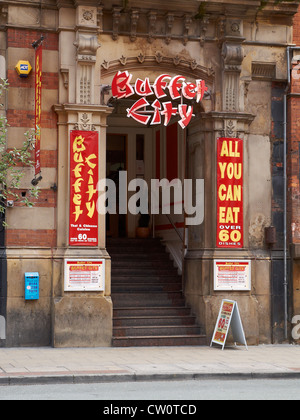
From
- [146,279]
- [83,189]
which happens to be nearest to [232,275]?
[146,279]

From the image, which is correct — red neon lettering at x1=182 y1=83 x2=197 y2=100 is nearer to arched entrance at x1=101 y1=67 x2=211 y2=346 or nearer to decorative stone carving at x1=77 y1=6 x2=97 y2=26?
arched entrance at x1=101 y1=67 x2=211 y2=346

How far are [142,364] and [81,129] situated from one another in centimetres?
517

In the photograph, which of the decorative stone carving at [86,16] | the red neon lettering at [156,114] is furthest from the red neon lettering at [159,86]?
the decorative stone carving at [86,16]

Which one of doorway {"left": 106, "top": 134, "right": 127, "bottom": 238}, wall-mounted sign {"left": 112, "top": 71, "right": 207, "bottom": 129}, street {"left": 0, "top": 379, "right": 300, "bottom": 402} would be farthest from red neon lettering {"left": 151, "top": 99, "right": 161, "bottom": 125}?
street {"left": 0, "top": 379, "right": 300, "bottom": 402}

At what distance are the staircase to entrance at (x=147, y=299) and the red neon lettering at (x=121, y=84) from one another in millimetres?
4216

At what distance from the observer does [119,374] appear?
40.7 ft

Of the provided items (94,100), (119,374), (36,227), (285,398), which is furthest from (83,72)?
(285,398)

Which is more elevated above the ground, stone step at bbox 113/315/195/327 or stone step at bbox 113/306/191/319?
stone step at bbox 113/306/191/319

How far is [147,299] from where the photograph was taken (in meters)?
17.9

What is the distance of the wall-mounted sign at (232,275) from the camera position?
1692cm

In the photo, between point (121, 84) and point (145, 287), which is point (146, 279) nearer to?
point (145, 287)

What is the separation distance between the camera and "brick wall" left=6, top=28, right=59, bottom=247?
16.2 meters

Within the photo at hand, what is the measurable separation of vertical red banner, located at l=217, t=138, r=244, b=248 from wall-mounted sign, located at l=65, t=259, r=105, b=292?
2.63m

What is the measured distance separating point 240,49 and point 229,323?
5.71 meters
